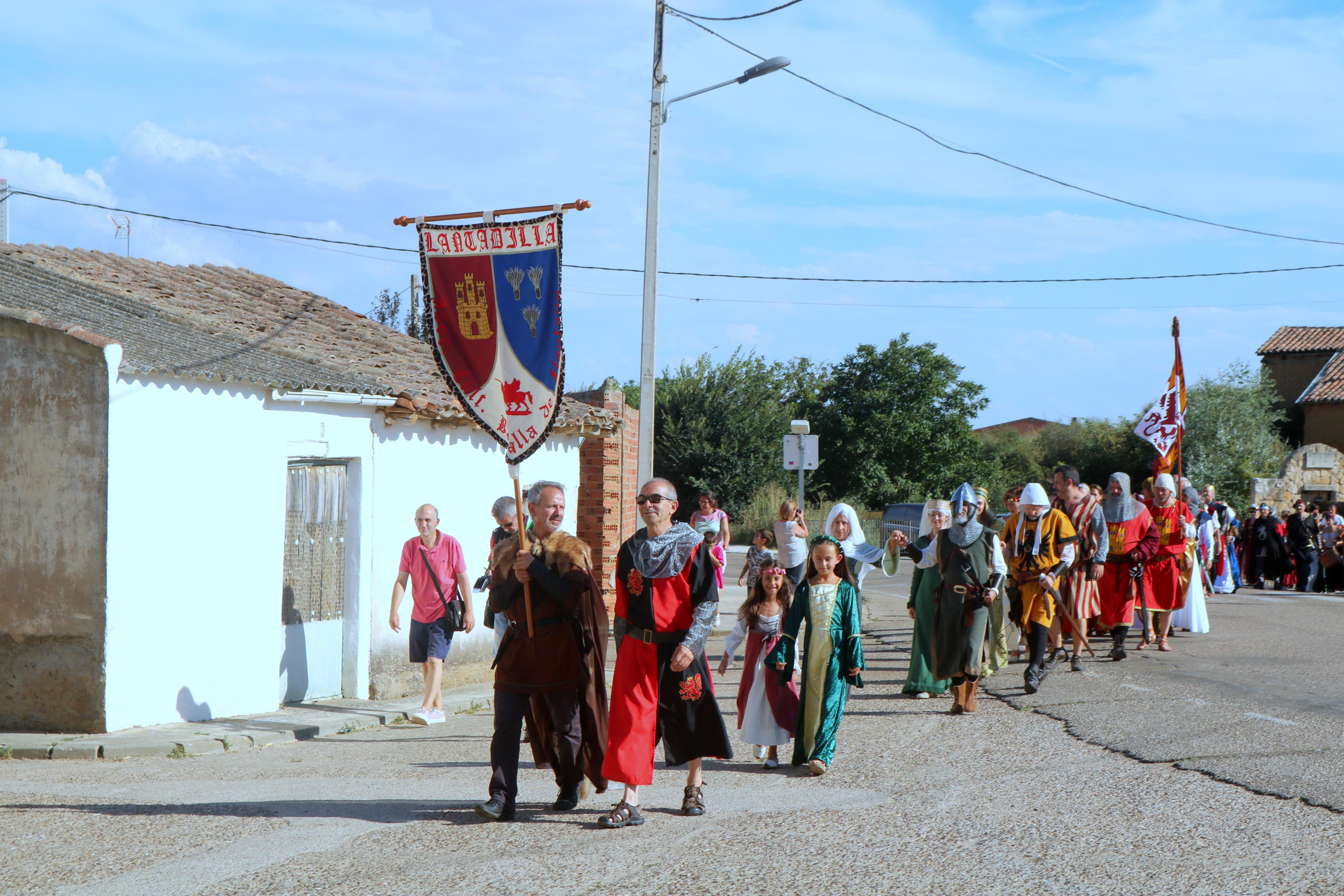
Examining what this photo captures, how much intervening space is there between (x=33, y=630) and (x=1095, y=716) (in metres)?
8.08

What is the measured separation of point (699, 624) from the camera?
6.07 meters

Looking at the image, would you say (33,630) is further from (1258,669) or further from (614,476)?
(1258,669)

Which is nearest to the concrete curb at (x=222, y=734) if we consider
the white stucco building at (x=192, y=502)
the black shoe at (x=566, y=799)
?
the white stucco building at (x=192, y=502)

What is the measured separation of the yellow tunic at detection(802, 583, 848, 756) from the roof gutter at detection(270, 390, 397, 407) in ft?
16.7

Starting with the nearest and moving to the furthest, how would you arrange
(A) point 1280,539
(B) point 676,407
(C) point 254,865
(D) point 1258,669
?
1. (C) point 254,865
2. (D) point 1258,669
3. (A) point 1280,539
4. (B) point 676,407

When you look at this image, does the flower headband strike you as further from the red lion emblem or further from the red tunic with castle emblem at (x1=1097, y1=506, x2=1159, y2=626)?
the red tunic with castle emblem at (x1=1097, y1=506, x2=1159, y2=626)

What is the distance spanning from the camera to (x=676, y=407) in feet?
140

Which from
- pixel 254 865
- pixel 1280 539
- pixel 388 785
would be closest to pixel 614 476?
pixel 388 785

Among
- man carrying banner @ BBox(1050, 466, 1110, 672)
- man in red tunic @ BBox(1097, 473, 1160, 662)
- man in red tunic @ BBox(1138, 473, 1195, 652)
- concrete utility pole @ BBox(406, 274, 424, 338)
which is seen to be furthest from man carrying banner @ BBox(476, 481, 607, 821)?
concrete utility pole @ BBox(406, 274, 424, 338)

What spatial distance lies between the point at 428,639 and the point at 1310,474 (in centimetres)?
3325

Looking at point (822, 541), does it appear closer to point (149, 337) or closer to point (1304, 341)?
point (149, 337)

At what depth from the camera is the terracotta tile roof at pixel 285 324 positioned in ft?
37.2

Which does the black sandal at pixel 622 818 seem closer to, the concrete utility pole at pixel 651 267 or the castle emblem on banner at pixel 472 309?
the castle emblem on banner at pixel 472 309

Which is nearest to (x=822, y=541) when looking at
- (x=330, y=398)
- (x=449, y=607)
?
(x=449, y=607)
